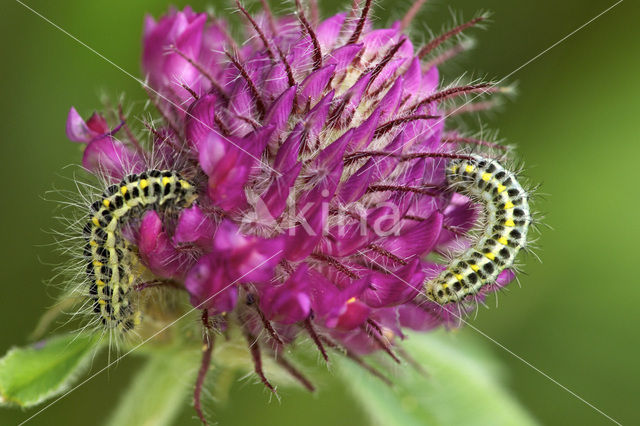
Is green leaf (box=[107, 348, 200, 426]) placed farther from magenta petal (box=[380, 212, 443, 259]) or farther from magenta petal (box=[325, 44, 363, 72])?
magenta petal (box=[325, 44, 363, 72])

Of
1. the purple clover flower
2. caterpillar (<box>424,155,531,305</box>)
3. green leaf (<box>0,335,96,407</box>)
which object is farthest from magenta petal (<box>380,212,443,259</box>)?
green leaf (<box>0,335,96,407</box>)

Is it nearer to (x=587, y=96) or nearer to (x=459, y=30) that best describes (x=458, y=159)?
(x=459, y=30)

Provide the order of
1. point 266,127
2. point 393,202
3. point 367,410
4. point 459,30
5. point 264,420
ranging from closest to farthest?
point 266,127
point 393,202
point 459,30
point 367,410
point 264,420

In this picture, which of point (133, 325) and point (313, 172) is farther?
point (133, 325)

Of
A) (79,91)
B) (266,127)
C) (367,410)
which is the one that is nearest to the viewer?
(266,127)

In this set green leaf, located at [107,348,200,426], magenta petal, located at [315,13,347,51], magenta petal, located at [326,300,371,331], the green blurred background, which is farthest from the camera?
the green blurred background

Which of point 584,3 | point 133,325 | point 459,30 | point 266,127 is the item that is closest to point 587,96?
point 584,3
